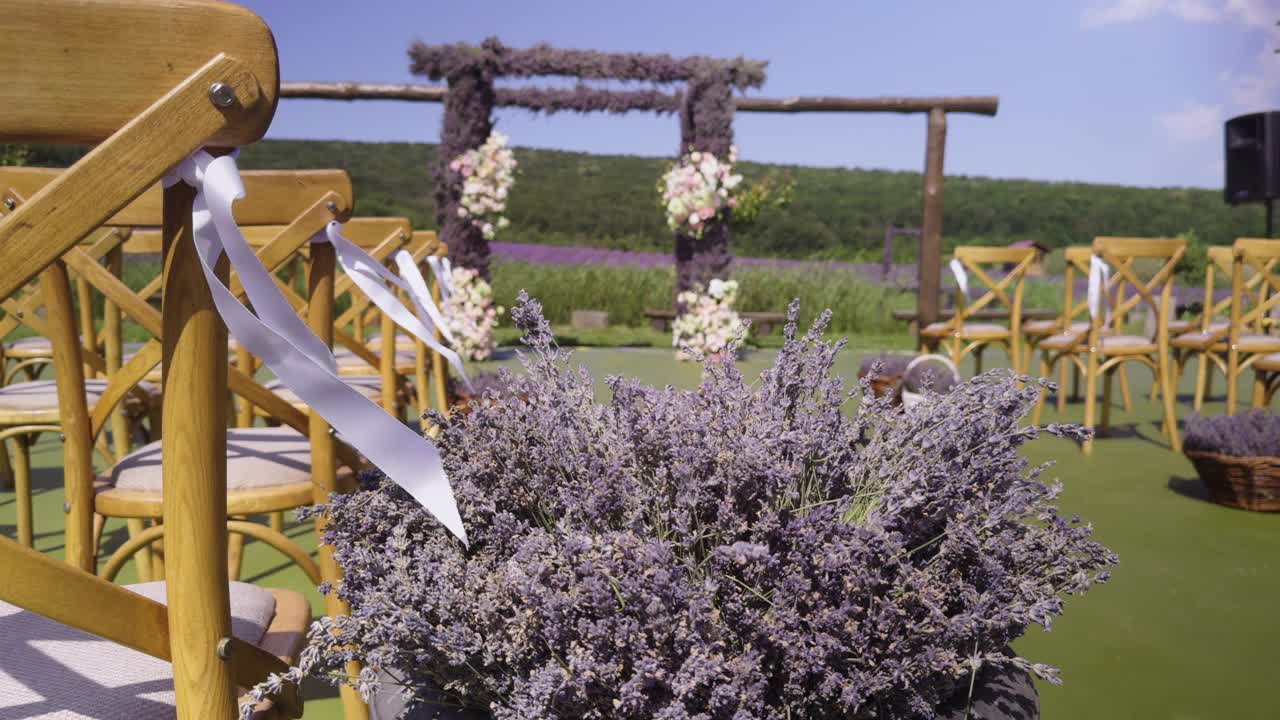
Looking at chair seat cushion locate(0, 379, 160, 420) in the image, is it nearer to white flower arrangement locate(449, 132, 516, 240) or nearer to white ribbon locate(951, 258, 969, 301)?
white ribbon locate(951, 258, 969, 301)

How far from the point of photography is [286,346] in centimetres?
67

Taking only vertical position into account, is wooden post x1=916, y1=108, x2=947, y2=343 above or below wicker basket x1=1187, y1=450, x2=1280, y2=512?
above

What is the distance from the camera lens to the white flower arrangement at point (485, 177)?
7406 mm

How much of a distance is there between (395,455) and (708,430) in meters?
0.31

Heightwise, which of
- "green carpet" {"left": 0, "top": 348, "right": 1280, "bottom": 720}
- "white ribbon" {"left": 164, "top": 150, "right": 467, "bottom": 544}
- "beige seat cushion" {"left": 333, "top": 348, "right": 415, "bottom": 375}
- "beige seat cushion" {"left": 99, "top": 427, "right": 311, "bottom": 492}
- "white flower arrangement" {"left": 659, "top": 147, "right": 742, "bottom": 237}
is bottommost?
"green carpet" {"left": 0, "top": 348, "right": 1280, "bottom": 720}

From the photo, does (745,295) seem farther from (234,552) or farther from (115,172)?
(115,172)

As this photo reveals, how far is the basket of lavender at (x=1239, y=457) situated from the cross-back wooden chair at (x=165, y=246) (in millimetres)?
3400

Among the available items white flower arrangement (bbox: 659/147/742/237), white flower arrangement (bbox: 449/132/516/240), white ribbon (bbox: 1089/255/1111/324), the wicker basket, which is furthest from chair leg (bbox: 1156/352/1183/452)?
white flower arrangement (bbox: 449/132/516/240)

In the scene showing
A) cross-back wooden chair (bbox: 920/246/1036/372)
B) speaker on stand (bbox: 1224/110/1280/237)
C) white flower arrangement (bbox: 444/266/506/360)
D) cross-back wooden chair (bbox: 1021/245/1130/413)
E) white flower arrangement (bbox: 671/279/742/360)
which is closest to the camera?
cross-back wooden chair (bbox: 1021/245/1130/413)

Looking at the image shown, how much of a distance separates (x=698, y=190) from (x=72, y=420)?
6249 mm

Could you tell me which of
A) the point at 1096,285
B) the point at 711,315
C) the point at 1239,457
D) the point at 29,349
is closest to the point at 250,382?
the point at 29,349

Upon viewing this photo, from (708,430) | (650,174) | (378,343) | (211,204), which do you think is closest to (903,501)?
(708,430)

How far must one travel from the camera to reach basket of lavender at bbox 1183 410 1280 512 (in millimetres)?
3120

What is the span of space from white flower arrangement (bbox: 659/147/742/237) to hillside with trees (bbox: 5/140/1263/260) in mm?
20102
